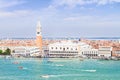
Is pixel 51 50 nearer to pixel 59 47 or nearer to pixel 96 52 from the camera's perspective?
pixel 59 47

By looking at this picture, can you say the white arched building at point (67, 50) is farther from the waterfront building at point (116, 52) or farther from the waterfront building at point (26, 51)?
the waterfront building at point (116, 52)

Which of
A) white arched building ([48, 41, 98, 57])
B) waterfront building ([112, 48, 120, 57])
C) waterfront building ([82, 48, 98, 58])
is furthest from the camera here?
white arched building ([48, 41, 98, 57])

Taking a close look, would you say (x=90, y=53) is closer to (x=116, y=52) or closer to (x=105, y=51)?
(x=105, y=51)

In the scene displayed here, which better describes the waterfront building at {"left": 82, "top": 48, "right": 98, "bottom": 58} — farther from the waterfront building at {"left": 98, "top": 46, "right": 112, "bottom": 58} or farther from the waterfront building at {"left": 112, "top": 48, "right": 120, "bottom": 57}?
the waterfront building at {"left": 112, "top": 48, "right": 120, "bottom": 57}

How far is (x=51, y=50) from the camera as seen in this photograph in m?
28.0

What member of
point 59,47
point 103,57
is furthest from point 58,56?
point 103,57

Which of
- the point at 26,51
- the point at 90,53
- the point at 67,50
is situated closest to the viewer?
the point at 90,53

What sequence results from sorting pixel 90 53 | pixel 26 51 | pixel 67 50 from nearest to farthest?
pixel 90 53
pixel 67 50
pixel 26 51

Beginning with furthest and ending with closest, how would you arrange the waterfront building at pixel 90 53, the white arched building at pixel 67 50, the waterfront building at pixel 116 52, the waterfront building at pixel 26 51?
the waterfront building at pixel 26 51 < the white arched building at pixel 67 50 < the waterfront building at pixel 90 53 < the waterfront building at pixel 116 52

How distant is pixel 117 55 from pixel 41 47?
5465mm

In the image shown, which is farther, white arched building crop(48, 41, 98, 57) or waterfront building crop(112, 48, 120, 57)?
white arched building crop(48, 41, 98, 57)

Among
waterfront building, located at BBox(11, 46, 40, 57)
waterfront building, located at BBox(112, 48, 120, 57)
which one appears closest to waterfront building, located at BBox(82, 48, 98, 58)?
waterfront building, located at BBox(112, 48, 120, 57)

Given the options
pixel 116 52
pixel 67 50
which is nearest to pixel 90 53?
pixel 67 50

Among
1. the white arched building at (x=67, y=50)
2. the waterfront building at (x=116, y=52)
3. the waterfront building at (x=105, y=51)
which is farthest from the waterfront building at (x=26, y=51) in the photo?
the waterfront building at (x=116, y=52)
